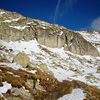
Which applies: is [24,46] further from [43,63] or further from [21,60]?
[21,60]

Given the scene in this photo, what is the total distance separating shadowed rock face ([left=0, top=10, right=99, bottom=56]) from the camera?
323 ft

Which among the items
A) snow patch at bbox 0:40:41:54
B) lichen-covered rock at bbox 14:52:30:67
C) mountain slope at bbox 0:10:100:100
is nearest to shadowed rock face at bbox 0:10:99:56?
mountain slope at bbox 0:10:100:100

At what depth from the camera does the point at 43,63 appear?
77.9 metres

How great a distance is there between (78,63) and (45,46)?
14.8m

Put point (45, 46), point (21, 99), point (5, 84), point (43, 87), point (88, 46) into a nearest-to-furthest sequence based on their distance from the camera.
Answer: point (21, 99) < point (5, 84) < point (43, 87) < point (45, 46) < point (88, 46)

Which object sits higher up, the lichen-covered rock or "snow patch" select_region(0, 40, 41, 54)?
"snow patch" select_region(0, 40, 41, 54)

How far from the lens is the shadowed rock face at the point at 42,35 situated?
3880 inches

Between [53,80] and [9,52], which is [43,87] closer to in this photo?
[53,80]

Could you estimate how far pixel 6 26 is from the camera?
100062 mm

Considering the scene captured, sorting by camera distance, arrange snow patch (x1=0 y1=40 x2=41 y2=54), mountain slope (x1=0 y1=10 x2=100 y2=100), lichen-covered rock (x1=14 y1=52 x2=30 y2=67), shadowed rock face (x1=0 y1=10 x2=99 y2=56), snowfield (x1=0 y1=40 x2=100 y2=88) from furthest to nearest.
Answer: shadowed rock face (x1=0 y1=10 x2=99 y2=56) → snow patch (x1=0 y1=40 x2=41 y2=54) → snowfield (x1=0 y1=40 x2=100 y2=88) → lichen-covered rock (x1=14 y1=52 x2=30 y2=67) → mountain slope (x1=0 y1=10 x2=100 y2=100)

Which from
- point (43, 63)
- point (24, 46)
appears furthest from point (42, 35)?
point (43, 63)

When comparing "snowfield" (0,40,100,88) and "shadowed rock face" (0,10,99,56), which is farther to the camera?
"shadowed rock face" (0,10,99,56)

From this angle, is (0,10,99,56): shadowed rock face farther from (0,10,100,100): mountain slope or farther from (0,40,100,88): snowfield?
(0,40,100,88): snowfield

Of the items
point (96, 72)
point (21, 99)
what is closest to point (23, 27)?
point (96, 72)
